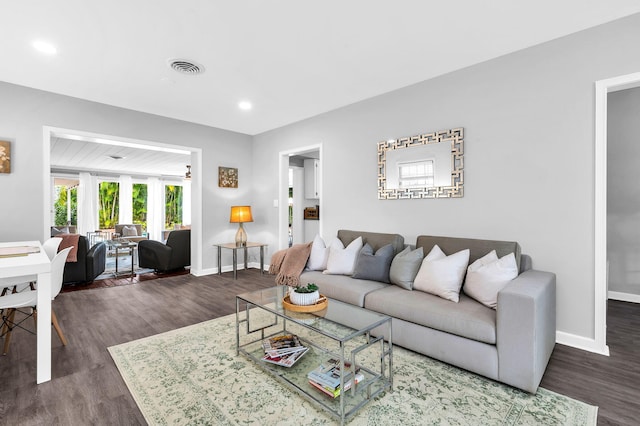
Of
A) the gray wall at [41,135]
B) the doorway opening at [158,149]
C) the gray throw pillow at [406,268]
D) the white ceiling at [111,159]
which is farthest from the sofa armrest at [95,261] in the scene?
the gray throw pillow at [406,268]

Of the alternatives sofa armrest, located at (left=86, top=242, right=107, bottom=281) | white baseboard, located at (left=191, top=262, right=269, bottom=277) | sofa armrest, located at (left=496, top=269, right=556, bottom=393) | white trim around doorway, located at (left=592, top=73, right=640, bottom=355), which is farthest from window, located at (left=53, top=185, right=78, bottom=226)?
white trim around doorway, located at (left=592, top=73, right=640, bottom=355)

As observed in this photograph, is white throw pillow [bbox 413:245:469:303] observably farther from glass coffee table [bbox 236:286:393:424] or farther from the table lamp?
the table lamp

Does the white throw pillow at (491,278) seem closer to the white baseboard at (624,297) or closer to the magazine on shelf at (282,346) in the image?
the magazine on shelf at (282,346)

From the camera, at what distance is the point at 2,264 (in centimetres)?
204

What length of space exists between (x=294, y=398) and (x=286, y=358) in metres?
0.28

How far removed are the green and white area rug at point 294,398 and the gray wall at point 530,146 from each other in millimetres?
1175

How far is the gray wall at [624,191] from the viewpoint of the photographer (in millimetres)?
3666

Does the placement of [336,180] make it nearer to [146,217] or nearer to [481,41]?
[481,41]

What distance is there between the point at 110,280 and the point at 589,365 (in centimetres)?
595

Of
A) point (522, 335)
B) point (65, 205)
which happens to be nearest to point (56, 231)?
point (65, 205)

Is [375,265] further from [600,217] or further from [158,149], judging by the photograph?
[158,149]

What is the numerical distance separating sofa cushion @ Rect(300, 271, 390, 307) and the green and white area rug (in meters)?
0.59

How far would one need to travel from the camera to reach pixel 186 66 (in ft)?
10.1

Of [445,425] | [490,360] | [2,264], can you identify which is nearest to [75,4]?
[2,264]
